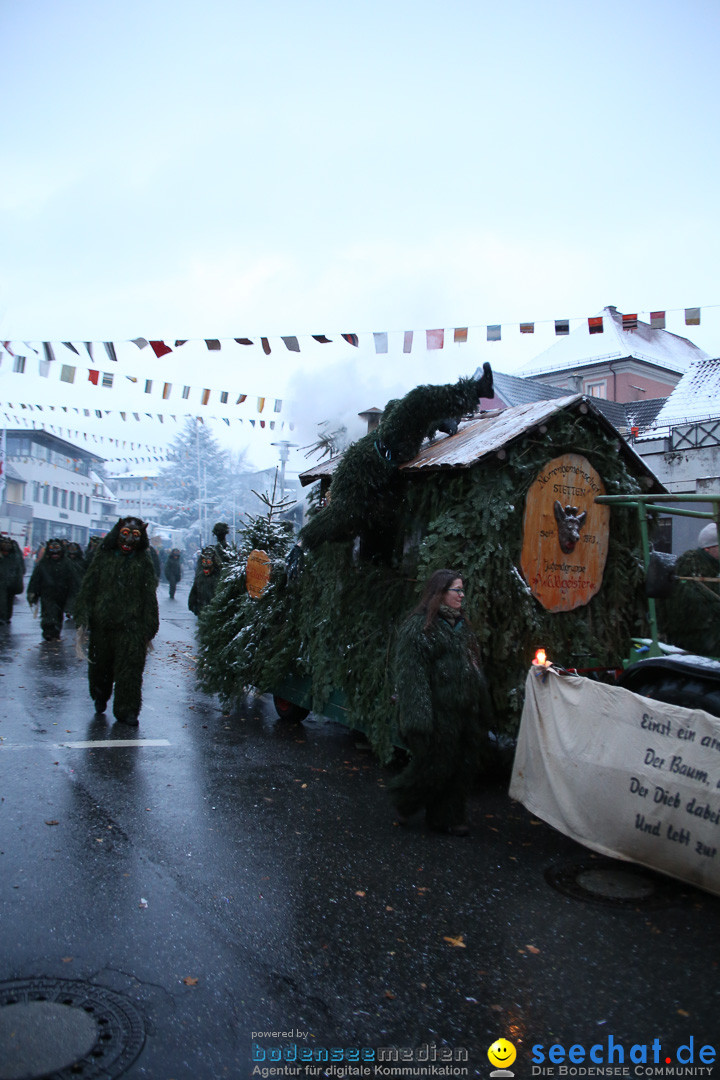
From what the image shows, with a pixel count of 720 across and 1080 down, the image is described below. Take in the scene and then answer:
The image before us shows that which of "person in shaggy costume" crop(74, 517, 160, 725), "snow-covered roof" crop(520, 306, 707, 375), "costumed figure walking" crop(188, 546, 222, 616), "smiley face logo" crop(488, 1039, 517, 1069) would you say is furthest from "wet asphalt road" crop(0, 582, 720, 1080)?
"snow-covered roof" crop(520, 306, 707, 375)

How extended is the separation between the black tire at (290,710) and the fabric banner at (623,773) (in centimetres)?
380

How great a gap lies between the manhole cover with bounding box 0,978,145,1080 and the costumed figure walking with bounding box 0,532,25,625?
1361cm

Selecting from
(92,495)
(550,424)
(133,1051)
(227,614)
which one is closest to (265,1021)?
(133,1051)

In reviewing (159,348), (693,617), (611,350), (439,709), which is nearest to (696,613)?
(693,617)

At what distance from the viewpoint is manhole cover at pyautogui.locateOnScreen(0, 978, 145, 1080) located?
2697 mm

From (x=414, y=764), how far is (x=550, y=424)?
10.0 feet

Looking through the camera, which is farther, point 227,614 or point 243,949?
point 227,614

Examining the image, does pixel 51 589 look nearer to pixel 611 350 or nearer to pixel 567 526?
pixel 567 526

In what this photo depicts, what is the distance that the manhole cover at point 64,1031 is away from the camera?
2697 millimetres

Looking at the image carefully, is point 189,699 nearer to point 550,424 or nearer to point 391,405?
point 391,405

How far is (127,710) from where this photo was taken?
26.3 feet

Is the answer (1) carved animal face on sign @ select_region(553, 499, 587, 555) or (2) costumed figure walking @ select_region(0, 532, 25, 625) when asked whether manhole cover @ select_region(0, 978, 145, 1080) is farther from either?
(2) costumed figure walking @ select_region(0, 532, 25, 625)

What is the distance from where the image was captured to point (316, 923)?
3873 millimetres

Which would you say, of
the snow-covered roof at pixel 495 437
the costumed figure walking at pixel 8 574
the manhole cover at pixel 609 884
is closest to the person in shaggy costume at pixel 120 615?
the snow-covered roof at pixel 495 437
